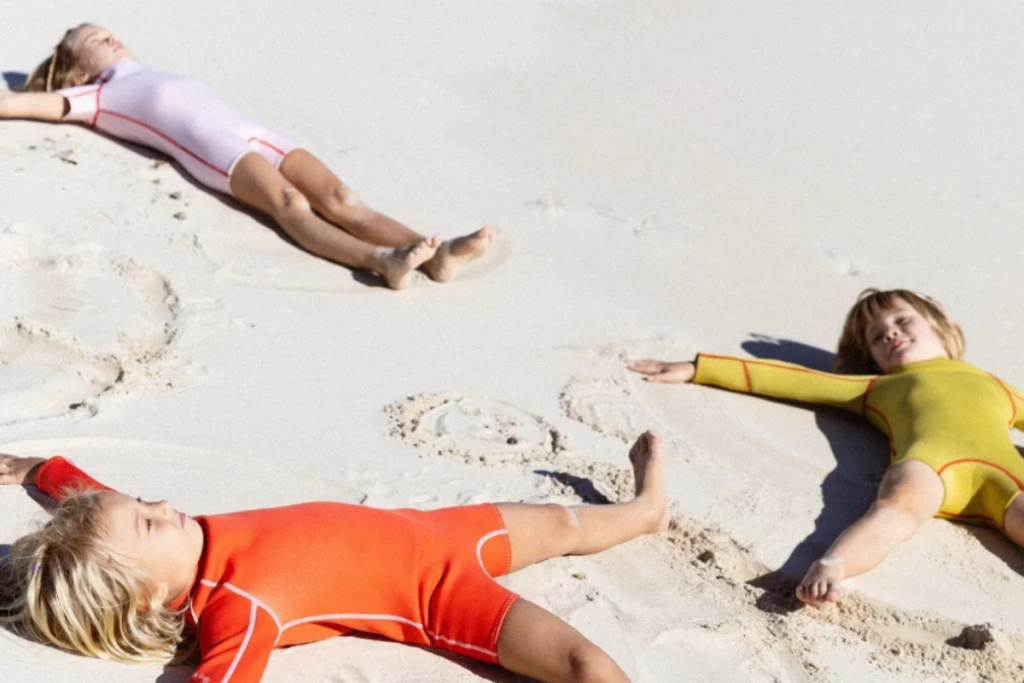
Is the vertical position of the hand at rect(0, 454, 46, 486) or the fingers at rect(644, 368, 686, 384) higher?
the fingers at rect(644, 368, 686, 384)

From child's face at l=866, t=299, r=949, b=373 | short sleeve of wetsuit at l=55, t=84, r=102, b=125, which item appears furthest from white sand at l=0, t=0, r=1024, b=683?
child's face at l=866, t=299, r=949, b=373

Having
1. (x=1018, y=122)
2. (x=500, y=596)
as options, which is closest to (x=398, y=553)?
(x=500, y=596)

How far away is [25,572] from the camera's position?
2.88m

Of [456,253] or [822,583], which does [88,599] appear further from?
[456,253]

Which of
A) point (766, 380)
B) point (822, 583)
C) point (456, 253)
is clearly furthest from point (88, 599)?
point (766, 380)

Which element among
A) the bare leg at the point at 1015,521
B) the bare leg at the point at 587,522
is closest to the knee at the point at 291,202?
the bare leg at the point at 587,522

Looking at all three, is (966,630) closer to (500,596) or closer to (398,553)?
(500,596)

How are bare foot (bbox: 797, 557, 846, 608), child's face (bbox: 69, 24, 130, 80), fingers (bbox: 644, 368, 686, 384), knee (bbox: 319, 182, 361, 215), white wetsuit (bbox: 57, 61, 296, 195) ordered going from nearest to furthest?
bare foot (bbox: 797, 557, 846, 608) → fingers (bbox: 644, 368, 686, 384) → knee (bbox: 319, 182, 361, 215) → white wetsuit (bbox: 57, 61, 296, 195) → child's face (bbox: 69, 24, 130, 80)

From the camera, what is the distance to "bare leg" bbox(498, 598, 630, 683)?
9.27 feet

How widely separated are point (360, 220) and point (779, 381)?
1941 mm

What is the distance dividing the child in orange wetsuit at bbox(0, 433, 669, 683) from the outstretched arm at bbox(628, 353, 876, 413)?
5.18ft

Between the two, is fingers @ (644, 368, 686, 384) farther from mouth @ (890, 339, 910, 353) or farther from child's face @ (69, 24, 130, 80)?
child's face @ (69, 24, 130, 80)

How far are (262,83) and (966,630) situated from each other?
15.7ft

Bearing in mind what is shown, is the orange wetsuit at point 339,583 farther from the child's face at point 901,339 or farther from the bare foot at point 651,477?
the child's face at point 901,339
